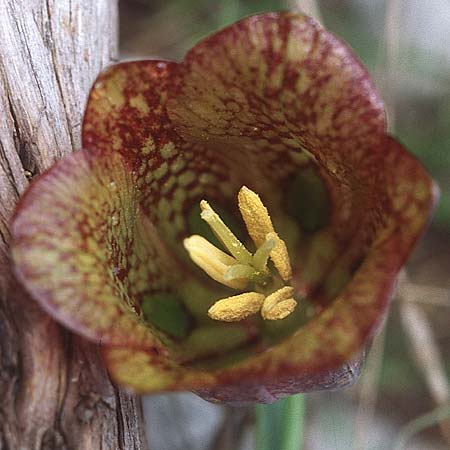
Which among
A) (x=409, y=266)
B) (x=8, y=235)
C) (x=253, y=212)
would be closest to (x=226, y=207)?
(x=253, y=212)

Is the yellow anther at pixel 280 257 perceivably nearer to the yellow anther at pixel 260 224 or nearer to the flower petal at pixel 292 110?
the yellow anther at pixel 260 224

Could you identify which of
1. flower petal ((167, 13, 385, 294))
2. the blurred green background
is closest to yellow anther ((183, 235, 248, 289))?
flower petal ((167, 13, 385, 294))

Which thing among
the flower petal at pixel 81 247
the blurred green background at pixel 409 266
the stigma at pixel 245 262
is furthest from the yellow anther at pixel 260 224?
the blurred green background at pixel 409 266

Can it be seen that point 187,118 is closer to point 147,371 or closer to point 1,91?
point 1,91

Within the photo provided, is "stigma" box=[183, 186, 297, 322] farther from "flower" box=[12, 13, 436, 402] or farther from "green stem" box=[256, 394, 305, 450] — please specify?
"green stem" box=[256, 394, 305, 450]

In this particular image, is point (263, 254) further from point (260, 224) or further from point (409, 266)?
point (409, 266)

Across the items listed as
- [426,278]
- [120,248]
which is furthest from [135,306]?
[426,278]
